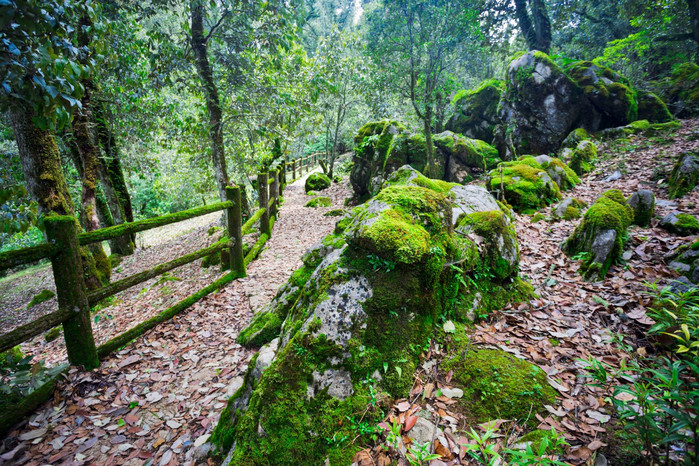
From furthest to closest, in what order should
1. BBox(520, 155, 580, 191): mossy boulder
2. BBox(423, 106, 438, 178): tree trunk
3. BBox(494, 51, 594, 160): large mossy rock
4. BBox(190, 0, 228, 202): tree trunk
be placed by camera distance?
BBox(494, 51, 594, 160): large mossy rock, BBox(423, 106, 438, 178): tree trunk, BBox(520, 155, 580, 191): mossy boulder, BBox(190, 0, 228, 202): tree trunk

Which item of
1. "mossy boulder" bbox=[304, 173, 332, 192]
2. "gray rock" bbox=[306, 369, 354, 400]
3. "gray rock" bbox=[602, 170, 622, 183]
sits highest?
"mossy boulder" bbox=[304, 173, 332, 192]

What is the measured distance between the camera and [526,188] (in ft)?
22.0

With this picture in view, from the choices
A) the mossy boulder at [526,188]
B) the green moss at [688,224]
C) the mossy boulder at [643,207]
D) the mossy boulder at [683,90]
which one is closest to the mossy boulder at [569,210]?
the mossy boulder at [526,188]

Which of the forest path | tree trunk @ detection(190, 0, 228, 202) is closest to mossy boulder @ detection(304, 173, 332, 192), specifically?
tree trunk @ detection(190, 0, 228, 202)

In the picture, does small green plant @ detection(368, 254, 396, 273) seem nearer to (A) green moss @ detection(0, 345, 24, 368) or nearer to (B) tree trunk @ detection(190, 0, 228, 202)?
(A) green moss @ detection(0, 345, 24, 368)

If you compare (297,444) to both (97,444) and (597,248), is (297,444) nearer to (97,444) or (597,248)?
(97,444)

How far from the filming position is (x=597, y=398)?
2014 millimetres

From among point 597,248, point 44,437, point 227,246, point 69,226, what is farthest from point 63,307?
point 597,248

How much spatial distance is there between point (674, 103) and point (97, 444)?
17.2 m

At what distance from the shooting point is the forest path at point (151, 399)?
236 centimetres

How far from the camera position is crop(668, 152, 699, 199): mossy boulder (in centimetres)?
490

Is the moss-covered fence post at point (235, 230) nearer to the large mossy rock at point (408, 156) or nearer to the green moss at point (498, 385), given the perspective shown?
the green moss at point (498, 385)

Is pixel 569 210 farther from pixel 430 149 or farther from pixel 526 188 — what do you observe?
pixel 430 149

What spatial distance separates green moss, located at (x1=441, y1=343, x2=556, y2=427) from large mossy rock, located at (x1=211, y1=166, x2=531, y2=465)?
38 cm
